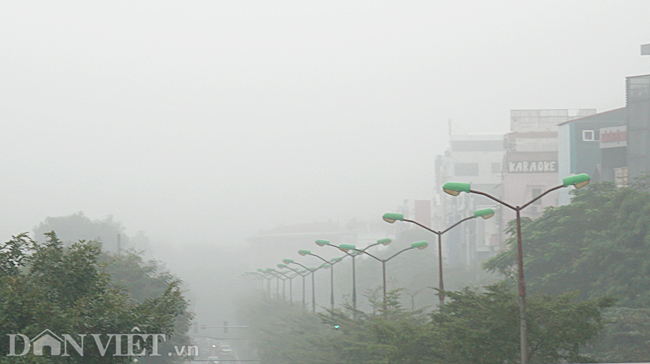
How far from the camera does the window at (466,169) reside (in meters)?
133

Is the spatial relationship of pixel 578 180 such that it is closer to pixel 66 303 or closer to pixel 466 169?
pixel 66 303

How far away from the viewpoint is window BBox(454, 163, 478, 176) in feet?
437

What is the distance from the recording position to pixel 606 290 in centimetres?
3909

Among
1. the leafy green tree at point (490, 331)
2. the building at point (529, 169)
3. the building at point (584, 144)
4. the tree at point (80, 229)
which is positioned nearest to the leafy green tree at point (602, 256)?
the leafy green tree at point (490, 331)

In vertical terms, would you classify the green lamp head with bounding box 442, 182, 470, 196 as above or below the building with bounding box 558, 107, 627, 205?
below

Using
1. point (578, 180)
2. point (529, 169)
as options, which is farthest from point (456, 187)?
point (529, 169)

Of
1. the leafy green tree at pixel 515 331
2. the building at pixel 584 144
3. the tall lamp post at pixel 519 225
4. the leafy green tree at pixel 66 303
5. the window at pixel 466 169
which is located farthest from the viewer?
the window at pixel 466 169

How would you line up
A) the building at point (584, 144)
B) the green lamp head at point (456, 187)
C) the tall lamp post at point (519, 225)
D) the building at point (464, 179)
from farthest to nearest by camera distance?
the building at point (464, 179)
the building at point (584, 144)
the green lamp head at point (456, 187)
the tall lamp post at point (519, 225)

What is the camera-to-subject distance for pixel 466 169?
13350cm

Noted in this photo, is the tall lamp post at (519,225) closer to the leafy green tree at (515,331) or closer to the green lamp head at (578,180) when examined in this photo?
the green lamp head at (578,180)

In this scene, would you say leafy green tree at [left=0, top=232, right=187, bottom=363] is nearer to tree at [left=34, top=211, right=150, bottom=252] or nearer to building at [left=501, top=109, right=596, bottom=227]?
building at [left=501, top=109, right=596, bottom=227]

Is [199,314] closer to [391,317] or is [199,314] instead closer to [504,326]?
[391,317]

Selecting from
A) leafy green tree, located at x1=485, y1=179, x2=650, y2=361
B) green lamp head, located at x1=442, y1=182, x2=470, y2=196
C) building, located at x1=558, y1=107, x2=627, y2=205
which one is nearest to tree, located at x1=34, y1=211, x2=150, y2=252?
building, located at x1=558, y1=107, x2=627, y2=205

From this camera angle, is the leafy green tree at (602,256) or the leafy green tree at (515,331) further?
the leafy green tree at (602,256)
